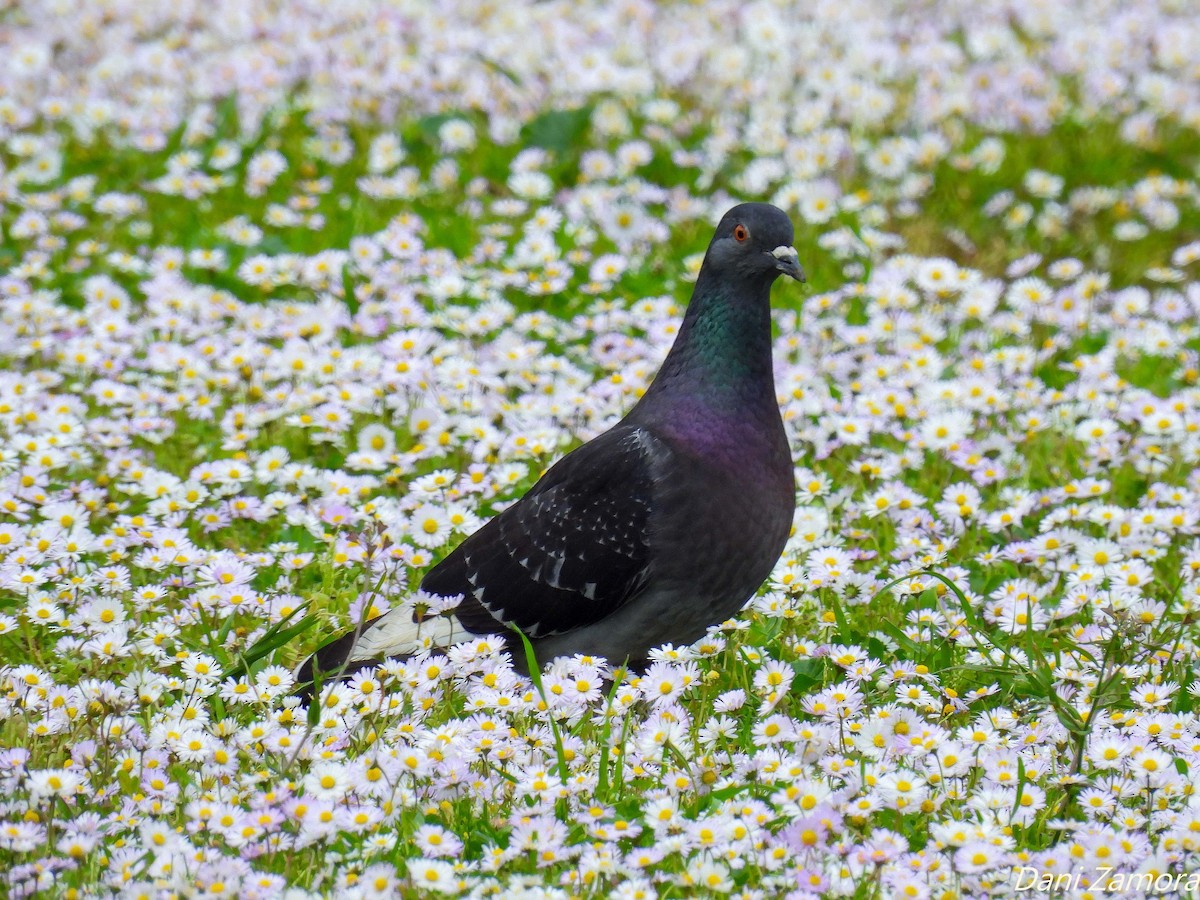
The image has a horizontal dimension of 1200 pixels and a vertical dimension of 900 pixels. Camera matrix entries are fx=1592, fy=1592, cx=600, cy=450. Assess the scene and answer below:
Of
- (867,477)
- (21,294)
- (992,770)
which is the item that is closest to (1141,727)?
(992,770)

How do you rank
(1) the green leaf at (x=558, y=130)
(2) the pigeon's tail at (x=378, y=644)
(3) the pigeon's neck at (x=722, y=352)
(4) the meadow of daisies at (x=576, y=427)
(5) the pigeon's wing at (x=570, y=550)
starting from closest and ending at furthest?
(4) the meadow of daisies at (x=576, y=427) < (2) the pigeon's tail at (x=378, y=644) < (5) the pigeon's wing at (x=570, y=550) < (3) the pigeon's neck at (x=722, y=352) < (1) the green leaf at (x=558, y=130)

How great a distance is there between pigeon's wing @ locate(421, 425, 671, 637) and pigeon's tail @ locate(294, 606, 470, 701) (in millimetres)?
120

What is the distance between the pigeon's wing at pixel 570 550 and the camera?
493 centimetres

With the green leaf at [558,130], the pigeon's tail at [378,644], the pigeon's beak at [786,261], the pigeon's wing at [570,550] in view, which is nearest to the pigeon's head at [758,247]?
the pigeon's beak at [786,261]

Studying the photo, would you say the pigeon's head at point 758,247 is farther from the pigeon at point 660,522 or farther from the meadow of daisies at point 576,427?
the meadow of daisies at point 576,427

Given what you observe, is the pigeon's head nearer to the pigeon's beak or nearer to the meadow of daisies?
the pigeon's beak

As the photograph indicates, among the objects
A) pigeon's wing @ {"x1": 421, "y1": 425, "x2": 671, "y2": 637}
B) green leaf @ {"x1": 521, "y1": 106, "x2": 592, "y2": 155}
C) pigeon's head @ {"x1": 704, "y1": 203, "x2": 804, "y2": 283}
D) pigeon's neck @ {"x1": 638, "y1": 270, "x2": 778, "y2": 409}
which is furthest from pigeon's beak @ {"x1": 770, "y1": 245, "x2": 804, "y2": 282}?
green leaf @ {"x1": 521, "y1": 106, "x2": 592, "y2": 155}

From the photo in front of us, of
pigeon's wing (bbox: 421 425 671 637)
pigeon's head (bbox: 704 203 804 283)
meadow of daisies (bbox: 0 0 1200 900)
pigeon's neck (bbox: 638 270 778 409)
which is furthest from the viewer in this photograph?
pigeon's head (bbox: 704 203 804 283)

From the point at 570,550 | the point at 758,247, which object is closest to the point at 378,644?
the point at 570,550

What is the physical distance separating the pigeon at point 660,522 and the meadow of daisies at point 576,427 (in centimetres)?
23

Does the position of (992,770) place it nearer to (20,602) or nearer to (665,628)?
(665,628)

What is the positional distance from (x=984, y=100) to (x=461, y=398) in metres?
4.97

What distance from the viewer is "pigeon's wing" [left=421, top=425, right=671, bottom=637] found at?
16.2 feet

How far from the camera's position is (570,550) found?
5035mm
